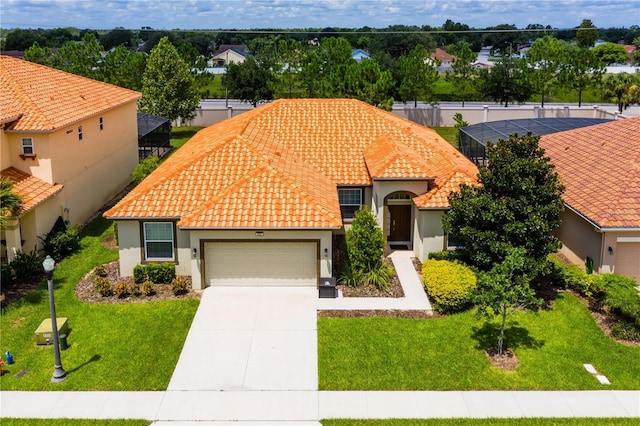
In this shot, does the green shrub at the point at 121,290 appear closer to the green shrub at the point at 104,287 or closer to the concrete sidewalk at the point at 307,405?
the green shrub at the point at 104,287

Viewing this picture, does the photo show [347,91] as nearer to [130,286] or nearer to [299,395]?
[130,286]

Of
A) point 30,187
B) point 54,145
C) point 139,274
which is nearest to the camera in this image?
point 139,274

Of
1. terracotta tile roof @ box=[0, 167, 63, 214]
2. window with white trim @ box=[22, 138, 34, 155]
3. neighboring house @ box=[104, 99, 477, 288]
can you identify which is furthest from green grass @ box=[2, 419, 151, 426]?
window with white trim @ box=[22, 138, 34, 155]

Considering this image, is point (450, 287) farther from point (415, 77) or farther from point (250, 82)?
point (250, 82)

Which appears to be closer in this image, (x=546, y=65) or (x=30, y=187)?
(x=30, y=187)

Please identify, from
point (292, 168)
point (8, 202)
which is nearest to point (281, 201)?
point (292, 168)

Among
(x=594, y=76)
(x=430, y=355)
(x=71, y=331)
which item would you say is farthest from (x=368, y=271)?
(x=594, y=76)
